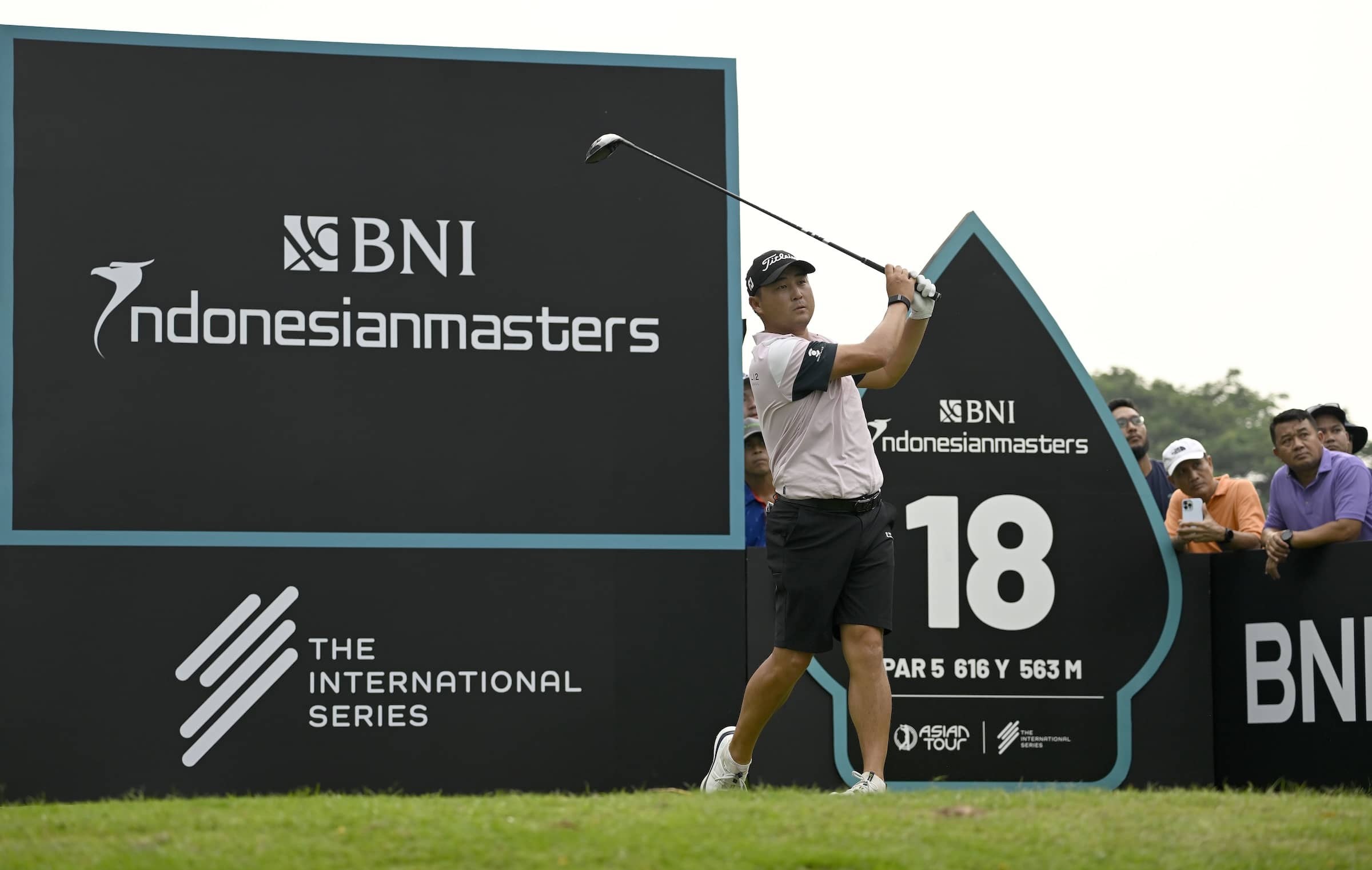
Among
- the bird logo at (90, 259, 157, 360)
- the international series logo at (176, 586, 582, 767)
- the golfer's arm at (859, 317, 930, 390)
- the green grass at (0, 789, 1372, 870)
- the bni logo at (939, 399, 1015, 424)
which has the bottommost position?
the green grass at (0, 789, 1372, 870)

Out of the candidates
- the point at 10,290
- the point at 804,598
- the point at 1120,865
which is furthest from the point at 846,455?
the point at 10,290

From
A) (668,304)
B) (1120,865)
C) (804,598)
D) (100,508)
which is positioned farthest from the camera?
(668,304)

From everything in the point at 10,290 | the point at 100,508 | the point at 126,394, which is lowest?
the point at 100,508

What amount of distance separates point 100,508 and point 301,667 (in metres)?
1.10

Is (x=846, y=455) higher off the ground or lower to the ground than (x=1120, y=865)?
higher

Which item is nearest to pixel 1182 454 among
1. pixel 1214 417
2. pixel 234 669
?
pixel 234 669

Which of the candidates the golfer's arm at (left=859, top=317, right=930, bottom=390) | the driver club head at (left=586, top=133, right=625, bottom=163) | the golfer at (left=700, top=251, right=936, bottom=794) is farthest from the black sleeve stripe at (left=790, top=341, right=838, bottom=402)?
the driver club head at (left=586, top=133, right=625, bottom=163)

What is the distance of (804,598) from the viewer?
6.50 meters

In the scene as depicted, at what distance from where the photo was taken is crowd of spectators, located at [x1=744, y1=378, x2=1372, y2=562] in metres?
8.35

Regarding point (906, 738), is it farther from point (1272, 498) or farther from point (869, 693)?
point (1272, 498)

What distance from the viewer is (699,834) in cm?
493

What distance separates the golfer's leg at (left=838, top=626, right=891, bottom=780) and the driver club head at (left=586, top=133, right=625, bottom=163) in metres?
2.31

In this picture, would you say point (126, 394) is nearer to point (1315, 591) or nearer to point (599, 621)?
point (599, 621)

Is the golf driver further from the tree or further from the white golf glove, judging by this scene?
the tree
